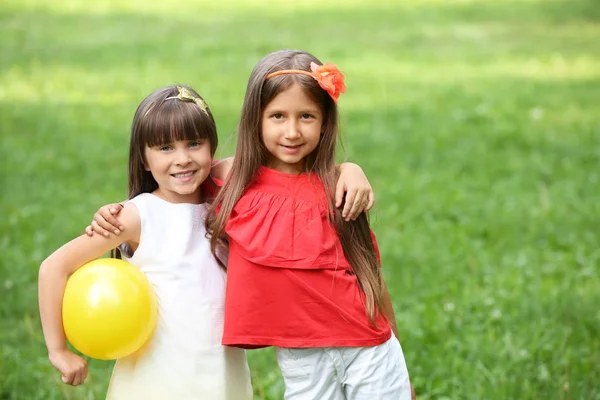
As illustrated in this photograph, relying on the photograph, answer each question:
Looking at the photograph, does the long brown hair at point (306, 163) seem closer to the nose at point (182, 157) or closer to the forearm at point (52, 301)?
the nose at point (182, 157)

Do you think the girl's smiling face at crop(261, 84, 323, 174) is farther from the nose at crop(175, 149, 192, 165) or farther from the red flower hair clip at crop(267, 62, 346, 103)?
the nose at crop(175, 149, 192, 165)

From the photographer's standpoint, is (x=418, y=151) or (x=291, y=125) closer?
(x=291, y=125)

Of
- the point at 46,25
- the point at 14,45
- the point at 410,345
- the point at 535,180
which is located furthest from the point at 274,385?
the point at 46,25

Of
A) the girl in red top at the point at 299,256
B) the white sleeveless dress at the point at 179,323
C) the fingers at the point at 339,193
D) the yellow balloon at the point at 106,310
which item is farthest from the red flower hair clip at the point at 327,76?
the yellow balloon at the point at 106,310

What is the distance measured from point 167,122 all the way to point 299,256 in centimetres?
62

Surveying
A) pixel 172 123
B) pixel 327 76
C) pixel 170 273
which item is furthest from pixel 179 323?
pixel 327 76

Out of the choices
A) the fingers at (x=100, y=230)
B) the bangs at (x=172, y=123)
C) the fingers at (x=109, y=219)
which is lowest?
the fingers at (x=100, y=230)

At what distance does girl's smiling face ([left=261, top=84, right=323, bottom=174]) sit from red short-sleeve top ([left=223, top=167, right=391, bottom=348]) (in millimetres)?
169

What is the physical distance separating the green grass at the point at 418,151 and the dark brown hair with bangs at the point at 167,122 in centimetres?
39

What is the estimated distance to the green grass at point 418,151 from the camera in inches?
179

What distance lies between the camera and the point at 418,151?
320 inches

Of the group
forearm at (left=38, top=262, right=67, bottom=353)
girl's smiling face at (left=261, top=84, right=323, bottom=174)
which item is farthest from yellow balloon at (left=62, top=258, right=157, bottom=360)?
girl's smiling face at (left=261, top=84, right=323, bottom=174)

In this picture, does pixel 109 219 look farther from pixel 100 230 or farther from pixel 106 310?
pixel 106 310

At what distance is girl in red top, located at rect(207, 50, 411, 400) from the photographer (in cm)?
305
